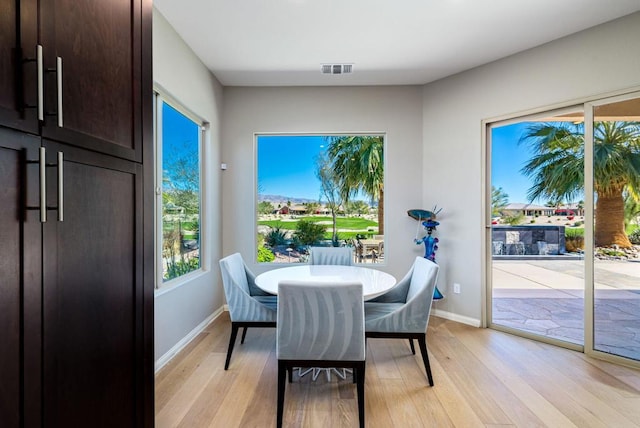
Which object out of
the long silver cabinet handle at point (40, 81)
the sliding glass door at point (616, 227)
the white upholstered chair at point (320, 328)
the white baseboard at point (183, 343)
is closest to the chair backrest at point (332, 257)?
the white baseboard at point (183, 343)

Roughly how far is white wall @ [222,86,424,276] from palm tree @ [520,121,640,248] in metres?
1.32

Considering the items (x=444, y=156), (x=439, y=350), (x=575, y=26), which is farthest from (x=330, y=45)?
(x=439, y=350)

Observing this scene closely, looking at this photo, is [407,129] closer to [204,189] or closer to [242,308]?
[204,189]

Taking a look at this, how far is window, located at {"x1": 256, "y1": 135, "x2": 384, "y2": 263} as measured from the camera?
4.12 metres

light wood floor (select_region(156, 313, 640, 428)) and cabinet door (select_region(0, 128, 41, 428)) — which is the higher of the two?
cabinet door (select_region(0, 128, 41, 428))

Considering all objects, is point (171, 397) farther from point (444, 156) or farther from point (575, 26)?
point (575, 26)

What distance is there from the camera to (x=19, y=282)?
746 millimetres

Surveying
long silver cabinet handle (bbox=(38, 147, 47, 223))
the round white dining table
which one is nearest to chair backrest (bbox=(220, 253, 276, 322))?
the round white dining table

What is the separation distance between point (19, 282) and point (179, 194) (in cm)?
241

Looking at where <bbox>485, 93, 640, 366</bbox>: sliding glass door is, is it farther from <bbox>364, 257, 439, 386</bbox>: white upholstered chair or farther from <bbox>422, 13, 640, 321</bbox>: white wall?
<bbox>364, 257, 439, 386</bbox>: white upholstered chair

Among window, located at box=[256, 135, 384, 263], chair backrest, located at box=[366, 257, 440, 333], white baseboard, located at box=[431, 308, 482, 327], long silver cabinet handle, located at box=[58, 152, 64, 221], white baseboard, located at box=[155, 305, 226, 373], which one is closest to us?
long silver cabinet handle, located at box=[58, 152, 64, 221]

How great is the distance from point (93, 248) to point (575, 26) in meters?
3.79

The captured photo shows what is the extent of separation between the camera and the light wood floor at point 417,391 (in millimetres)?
1931

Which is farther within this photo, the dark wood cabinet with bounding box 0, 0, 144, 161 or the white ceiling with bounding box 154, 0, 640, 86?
the white ceiling with bounding box 154, 0, 640, 86
